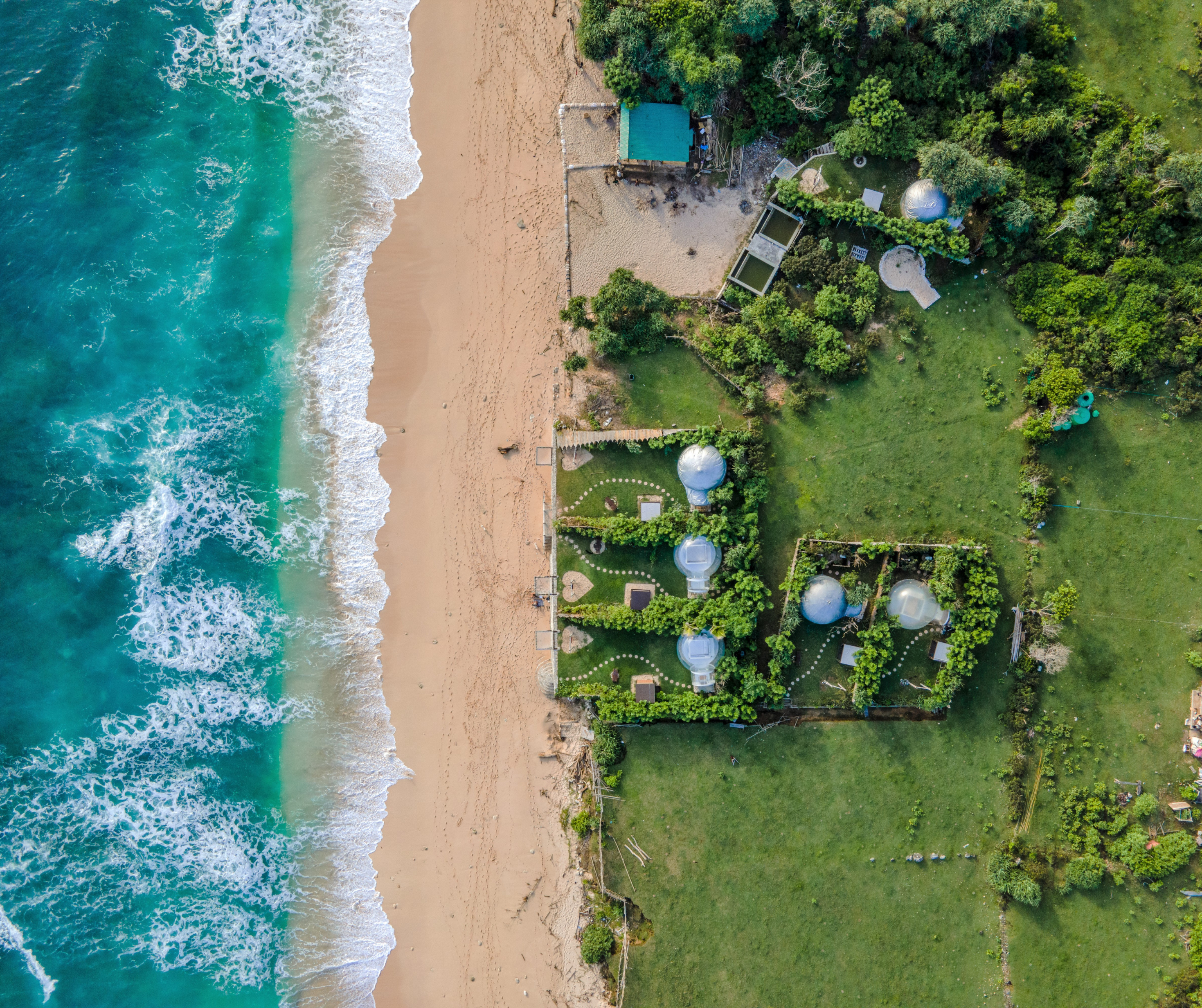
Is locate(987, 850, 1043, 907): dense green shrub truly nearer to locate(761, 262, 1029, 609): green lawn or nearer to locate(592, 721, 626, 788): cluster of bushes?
locate(761, 262, 1029, 609): green lawn

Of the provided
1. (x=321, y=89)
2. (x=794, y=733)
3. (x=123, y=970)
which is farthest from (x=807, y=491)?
(x=123, y=970)

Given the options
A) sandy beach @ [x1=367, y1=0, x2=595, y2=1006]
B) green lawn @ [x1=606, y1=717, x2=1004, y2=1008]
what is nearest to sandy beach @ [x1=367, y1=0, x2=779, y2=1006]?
sandy beach @ [x1=367, y1=0, x2=595, y2=1006]

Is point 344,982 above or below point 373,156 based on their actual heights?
below

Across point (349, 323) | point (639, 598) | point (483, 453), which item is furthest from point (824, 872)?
point (349, 323)

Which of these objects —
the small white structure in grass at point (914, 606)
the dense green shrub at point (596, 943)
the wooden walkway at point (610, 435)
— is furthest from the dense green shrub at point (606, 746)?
the small white structure in grass at point (914, 606)

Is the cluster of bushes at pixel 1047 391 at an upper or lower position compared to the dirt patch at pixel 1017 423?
upper

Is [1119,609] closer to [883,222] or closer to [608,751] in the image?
[883,222]

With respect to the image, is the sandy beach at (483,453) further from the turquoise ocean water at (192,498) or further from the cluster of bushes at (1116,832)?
the cluster of bushes at (1116,832)

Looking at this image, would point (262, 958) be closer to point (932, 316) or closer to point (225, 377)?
point (225, 377)
